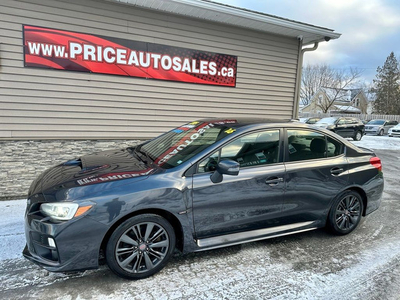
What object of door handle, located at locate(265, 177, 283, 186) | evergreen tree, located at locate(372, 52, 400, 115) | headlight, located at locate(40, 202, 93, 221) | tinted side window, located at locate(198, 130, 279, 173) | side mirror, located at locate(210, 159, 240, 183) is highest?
evergreen tree, located at locate(372, 52, 400, 115)

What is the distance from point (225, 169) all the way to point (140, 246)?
42.4 inches

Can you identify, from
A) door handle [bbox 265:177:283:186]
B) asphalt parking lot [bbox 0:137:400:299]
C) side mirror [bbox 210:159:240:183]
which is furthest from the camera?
door handle [bbox 265:177:283:186]

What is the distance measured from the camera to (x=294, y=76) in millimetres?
7367

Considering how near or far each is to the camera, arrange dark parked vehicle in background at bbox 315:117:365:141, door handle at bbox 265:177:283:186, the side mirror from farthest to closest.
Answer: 1. dark parked vehicle in background at bbox 315:117:365:141
2. door handle at bbox 265:177:283:186
3. the side mirror

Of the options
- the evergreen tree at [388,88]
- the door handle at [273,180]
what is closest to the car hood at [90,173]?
the door handle at [273,180]

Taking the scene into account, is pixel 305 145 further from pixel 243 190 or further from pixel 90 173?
pixel 90 173

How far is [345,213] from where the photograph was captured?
351 centimetres

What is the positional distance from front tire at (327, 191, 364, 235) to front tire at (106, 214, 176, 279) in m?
2.14

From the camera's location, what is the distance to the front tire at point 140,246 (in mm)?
2404

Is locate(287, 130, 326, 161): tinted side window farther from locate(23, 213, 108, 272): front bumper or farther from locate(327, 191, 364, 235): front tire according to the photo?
locate(23, 213, 108, 272): front bumper

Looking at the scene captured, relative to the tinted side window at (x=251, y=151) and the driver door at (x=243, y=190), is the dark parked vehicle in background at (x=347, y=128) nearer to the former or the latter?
the tinted side window at (x=251, y=151)

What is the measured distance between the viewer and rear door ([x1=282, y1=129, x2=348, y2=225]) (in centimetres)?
310

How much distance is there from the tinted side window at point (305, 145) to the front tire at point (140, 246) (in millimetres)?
1702

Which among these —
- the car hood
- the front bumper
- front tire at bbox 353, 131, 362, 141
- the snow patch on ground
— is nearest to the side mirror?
the car hood
